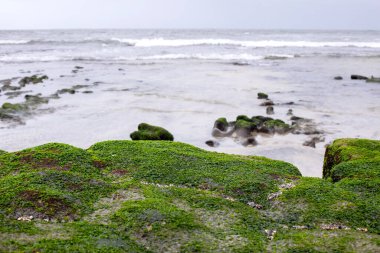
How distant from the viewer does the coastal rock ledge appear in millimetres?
6508

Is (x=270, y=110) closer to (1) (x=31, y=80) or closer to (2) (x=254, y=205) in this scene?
(2) (x=254, y=205)

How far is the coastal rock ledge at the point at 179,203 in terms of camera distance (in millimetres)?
6508

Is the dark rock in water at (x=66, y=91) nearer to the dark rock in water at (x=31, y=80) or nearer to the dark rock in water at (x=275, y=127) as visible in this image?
the dark rock in water at (x=31, y=80)

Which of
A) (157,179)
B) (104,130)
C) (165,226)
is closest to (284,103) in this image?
(104,130)

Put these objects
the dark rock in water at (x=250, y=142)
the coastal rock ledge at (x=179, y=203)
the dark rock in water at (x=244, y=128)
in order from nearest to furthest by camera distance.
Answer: the coastal rock ledge at (x=179, y=203)
the dark rock in water at (x=250, y=142)
the dark rock in water at (x=244, y=128)

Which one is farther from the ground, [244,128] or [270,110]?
[270,110]

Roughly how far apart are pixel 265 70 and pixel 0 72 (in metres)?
26.5

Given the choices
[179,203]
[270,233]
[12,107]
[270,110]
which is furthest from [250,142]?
[12,107]

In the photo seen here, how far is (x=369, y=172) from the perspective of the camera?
9.37 m

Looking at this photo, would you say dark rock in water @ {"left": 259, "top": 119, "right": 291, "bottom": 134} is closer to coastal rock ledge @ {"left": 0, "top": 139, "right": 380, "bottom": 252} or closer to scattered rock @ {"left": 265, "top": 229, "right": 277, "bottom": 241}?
coastal rock ledge @ {"left": 0, "top": 139, "right": 380, "bottom": 252}

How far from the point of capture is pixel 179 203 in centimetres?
791

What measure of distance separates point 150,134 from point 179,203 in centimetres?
814

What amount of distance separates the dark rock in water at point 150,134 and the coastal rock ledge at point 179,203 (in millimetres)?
4982

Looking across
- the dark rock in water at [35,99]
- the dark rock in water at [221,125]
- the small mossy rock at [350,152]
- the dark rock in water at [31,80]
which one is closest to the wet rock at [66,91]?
the dark rock in water at [35,99]
